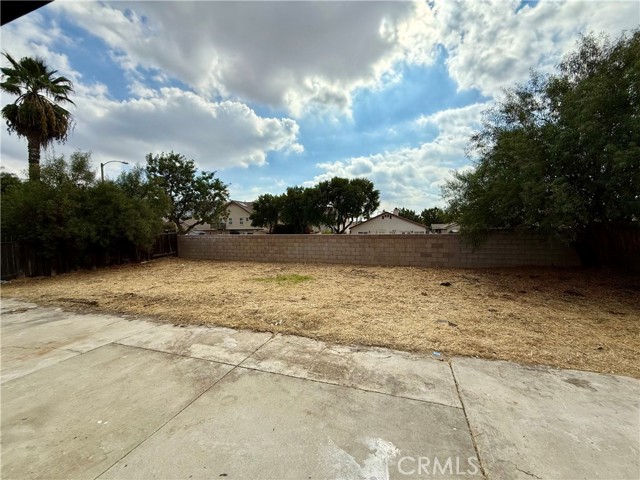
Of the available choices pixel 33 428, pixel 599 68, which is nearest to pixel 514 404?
pixel 33 428

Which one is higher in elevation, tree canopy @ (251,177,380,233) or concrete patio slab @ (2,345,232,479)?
tree canopy @ (251,177,380,233)

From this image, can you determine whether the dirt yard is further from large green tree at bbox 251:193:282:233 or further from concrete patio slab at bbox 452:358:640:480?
large green tree at bbox 251:193:282:233

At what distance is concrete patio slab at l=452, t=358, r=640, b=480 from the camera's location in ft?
5.72

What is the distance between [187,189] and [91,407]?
64.0 feet

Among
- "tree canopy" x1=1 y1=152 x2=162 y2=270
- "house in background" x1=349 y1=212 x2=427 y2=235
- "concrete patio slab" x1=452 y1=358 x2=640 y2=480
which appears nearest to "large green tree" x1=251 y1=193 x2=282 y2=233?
"house in background" x1=349 y1=212 x2=427 y2=235

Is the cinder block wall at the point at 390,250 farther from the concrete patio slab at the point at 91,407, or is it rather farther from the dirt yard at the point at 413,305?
the concrete patio slab at the point at 91,407

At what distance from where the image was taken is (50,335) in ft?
13.5

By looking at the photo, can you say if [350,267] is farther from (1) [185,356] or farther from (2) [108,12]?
(2) [108,12]


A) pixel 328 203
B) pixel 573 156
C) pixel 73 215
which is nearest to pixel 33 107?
pixel 73 215

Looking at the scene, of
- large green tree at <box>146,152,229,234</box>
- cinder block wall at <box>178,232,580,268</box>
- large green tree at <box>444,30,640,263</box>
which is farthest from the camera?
large green tree at <box>146,152,229,234</box>

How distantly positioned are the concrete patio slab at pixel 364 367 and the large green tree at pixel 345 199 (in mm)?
30441

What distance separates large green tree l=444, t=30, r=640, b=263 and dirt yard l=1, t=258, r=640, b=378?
155 cm

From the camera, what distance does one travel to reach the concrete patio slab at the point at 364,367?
257 cm

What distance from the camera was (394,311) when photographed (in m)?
4.95
